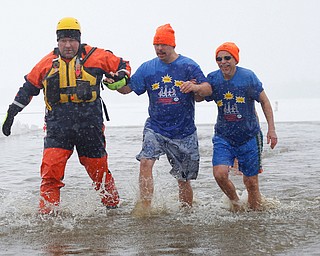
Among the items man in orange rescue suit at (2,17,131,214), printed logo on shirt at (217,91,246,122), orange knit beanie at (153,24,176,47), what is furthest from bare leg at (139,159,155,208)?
orange knit beanie at (153,24,176,47)

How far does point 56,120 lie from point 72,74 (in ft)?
1.67

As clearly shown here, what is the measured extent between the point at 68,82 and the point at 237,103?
1.71 metres

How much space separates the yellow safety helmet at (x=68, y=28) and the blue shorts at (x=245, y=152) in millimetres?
1791

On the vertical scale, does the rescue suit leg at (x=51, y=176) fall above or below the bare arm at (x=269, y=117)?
below

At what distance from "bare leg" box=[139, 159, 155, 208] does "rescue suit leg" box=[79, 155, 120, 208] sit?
1.59 ft

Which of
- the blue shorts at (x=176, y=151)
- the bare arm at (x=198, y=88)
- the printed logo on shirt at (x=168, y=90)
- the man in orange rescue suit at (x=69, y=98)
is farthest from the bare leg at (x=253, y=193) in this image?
the man in orange rescue suit at (x=69, y=98)

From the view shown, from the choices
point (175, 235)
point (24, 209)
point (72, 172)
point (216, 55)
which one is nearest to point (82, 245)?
point (175, 235)

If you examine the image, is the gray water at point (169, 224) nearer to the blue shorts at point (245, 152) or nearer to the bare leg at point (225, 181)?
the bare leg at point (225, 181)

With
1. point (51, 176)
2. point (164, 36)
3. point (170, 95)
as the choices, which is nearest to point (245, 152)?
point (170, 95)

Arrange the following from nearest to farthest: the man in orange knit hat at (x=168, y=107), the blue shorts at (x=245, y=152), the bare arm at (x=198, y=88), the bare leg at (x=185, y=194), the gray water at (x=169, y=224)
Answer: the gray water at (x=169, y=224), the bare arm at (x=198, y=88), the man in orange knit hat at (x=168, y=107), the blue shorts at (x=245, y=152), the bare leg at (x=185, y=194)

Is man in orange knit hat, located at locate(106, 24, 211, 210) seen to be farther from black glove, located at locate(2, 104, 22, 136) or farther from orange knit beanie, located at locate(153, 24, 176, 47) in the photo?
black glove, located at locate(2, 104, 22, 136)

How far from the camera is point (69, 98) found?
6016 mm

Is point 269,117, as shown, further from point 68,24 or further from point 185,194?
point 68,24

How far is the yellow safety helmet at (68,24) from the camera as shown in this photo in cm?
604
